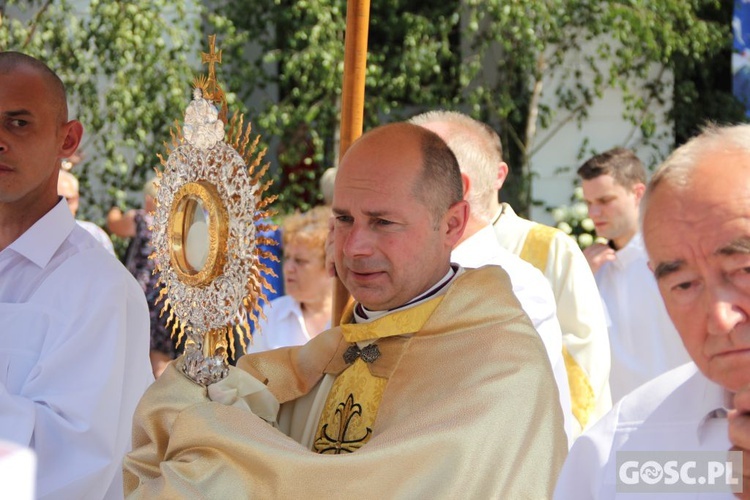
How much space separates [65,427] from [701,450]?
176 centimetres

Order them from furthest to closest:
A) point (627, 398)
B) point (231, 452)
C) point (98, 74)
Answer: point (98, 74) < point (231, 452) < point (627, 398)

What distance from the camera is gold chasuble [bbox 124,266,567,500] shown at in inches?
94.5

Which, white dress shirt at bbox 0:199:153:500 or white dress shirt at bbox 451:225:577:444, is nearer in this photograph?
white dress shirt at bbox 0:199:153:500

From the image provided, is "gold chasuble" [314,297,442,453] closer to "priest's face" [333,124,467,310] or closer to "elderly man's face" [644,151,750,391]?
"priest's face" [333,124,467,310]

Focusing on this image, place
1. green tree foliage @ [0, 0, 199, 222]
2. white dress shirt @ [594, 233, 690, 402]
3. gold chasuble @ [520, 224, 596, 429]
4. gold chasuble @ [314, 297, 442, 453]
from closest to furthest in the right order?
gold chasuble @ [314, 297, 442, 453], gold chasuble @ [520, 224, 596, 429], white dress shirt @ [594, 233, 690, 402], green tree foliage @ [0, 0, 199, 222]

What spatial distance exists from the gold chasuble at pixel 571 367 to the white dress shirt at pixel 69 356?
1984 mm

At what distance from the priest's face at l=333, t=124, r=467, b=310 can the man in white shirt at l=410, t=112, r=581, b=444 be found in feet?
2.71

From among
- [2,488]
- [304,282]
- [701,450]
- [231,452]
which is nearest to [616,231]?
[304,282]

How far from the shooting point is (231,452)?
7.97ft

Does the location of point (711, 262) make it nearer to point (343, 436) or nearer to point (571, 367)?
point (343, 436)

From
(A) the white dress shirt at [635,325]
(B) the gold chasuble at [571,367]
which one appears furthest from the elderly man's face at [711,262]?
(A) the white dress shirt at [635,325]

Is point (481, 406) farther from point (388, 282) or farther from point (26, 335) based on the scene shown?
point (26, 335)

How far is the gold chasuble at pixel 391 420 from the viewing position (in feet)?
7.88

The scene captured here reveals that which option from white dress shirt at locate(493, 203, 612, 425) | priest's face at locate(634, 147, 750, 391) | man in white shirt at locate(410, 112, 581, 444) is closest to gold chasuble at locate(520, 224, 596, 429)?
white dress shirt at locate(493, 203, 612, 425)
